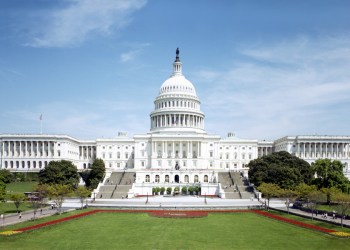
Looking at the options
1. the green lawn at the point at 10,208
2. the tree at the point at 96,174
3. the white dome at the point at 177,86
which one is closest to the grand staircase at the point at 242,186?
the tree at the point at 96,174

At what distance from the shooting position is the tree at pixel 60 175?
93000 mm

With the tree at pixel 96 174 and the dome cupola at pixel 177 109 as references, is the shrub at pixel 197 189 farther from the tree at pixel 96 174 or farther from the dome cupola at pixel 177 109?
the dome cupola at pixel 177 109

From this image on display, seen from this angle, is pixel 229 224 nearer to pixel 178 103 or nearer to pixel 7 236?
pixel 7 236

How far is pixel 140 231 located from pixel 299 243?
16618mm

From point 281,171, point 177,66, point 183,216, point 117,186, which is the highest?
point 177,66

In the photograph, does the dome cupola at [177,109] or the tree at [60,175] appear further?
the dome cupola at [177,109]

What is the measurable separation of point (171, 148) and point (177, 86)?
2658 cm

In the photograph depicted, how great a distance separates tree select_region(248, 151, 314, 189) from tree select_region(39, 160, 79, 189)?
42.8 meters

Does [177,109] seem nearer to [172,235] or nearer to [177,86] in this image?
[177,86]

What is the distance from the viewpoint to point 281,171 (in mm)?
90375

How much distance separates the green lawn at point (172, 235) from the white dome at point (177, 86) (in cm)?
9301

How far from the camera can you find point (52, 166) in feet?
318

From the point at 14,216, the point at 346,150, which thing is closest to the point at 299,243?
the point at 14,216

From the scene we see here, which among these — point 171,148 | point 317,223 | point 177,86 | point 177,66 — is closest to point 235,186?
point 171,148
